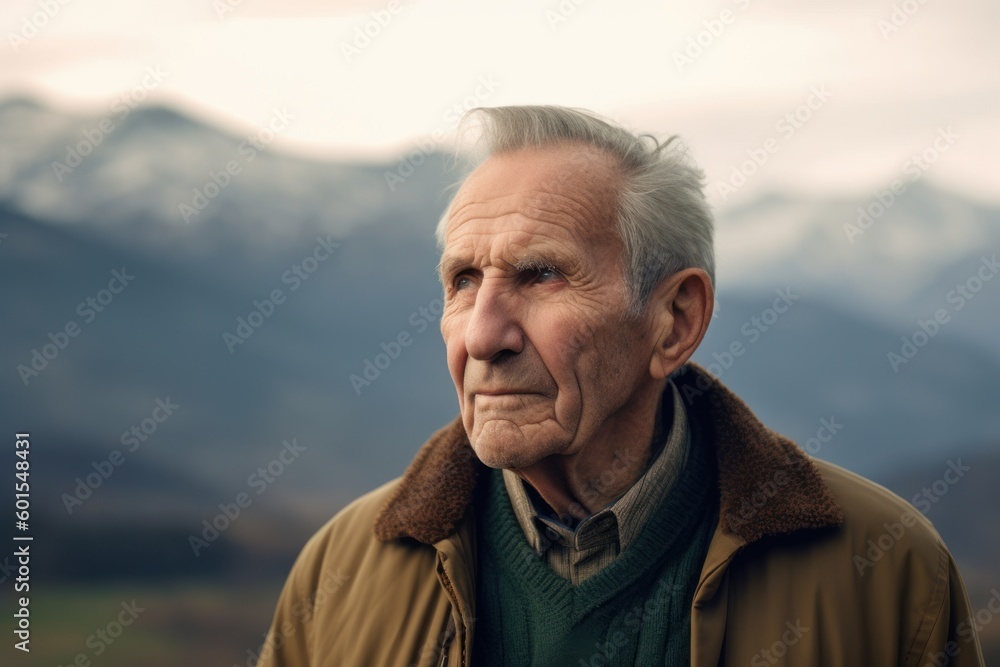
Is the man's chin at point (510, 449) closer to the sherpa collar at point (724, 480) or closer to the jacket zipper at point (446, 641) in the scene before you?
the sherpa collar at point (724, 480)

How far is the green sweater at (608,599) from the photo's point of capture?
2.53 meters

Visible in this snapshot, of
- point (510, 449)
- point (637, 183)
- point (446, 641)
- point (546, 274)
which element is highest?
point (637, 183)

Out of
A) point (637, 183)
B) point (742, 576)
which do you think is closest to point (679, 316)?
point (637, 183)

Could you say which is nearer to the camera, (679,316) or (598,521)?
(598,521)

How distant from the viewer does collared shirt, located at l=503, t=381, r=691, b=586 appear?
261 cm

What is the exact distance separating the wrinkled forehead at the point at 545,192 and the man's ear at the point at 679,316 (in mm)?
261

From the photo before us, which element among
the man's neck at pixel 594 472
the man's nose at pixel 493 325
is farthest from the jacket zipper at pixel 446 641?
the man's nose at pixel 493 325

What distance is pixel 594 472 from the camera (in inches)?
105

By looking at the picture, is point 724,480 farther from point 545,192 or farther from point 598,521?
point 545,192

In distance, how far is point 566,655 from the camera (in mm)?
2543

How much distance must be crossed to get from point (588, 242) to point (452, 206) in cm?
44

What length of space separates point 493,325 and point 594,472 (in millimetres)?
531

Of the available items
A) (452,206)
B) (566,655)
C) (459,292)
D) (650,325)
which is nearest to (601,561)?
(566,655)

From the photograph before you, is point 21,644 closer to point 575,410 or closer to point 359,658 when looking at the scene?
point 359,658
